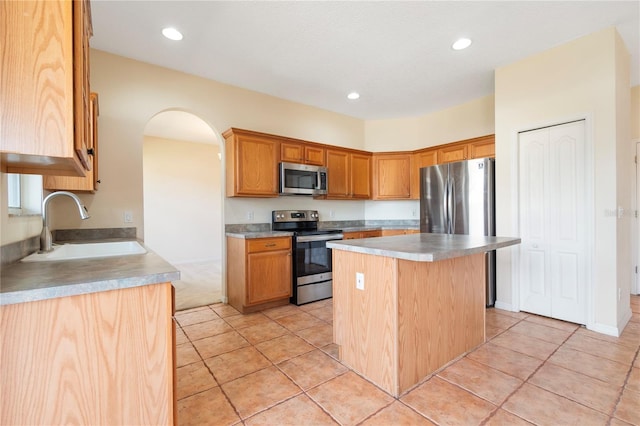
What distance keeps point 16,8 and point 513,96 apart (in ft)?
12.9

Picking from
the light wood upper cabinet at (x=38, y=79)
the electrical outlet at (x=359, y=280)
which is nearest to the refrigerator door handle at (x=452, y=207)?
the electrical outlet at (x=359, y=280)

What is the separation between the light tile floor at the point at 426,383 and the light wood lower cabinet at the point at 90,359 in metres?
0.64

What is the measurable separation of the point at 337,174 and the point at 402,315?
2949 millimetres

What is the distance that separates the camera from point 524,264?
3.17 meters

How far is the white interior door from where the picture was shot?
2785 mm

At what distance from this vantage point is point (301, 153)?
4.04m

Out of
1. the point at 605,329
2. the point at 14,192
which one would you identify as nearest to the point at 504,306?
the point at 605,329

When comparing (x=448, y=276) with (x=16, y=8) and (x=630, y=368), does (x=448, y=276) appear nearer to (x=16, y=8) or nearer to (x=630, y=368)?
(x=630, y=368)

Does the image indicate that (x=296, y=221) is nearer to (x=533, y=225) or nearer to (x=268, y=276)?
(x=268, y=276)

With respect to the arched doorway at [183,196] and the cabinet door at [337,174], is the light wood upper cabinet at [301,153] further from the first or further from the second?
the arched doorway at [183,196]

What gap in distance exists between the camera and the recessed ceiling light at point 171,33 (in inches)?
102

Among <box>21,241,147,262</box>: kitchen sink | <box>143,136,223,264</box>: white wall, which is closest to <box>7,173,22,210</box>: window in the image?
<box>21,241,147,262</box>: kitchen sink

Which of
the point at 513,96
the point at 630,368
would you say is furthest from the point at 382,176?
the point at 630,368

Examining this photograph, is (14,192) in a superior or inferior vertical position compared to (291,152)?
inferior
